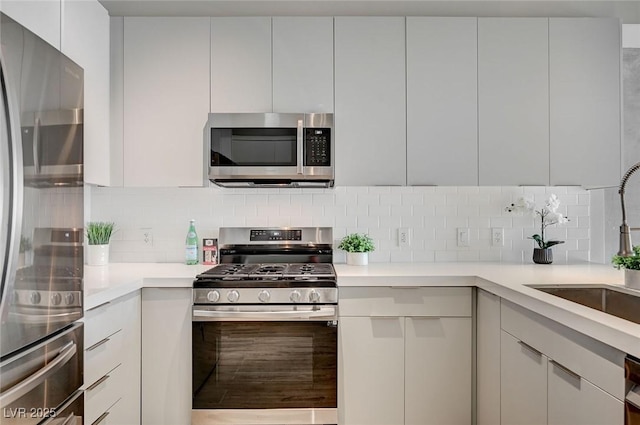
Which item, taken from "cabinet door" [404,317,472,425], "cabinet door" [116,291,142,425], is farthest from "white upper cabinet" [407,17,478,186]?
"cabinet door" [116,291,142,425]

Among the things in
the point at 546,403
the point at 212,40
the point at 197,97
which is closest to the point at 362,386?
the point at 546,403

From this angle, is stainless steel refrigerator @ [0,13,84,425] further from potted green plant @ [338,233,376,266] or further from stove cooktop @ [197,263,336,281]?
potted green plant @ [338,233,376,266]

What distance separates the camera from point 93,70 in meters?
2.34

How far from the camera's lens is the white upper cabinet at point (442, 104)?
8.44ft

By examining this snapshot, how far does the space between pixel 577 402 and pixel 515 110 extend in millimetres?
1726

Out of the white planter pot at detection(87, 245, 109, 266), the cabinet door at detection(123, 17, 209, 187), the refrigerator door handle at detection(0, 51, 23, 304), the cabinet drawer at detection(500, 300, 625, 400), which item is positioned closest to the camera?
the refrigerator door handle at detection(0, 51, 23, 304)

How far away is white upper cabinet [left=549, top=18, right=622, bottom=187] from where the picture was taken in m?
2.57

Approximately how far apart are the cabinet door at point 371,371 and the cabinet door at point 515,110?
1.07 metres

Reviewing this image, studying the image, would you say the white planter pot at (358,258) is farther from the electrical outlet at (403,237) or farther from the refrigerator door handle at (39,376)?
the refrigerator door handle at (39,376)

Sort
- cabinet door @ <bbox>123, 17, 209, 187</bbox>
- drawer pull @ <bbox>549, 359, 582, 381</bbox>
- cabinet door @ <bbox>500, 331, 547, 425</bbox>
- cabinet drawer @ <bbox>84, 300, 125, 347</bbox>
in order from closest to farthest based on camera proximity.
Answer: drawer pull @ <bbox>549, 359, 582, 381</bbox>, cabinet door @ <bbox>500, 331, 547, 425</bbox>, cabinet drawer @ <bbox>84, 300, 125, 347</bbox>, cabinet door @ <bbox>123, 17, 209, 187</bbox>

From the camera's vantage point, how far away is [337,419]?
88.0 inches

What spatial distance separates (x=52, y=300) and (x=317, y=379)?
1.33m

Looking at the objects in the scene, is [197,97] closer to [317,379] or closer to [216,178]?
[216,178]

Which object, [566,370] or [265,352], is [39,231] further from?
[566,370]
